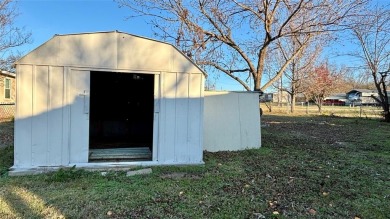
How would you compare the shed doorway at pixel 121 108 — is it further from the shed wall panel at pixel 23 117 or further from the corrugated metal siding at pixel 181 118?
the shed wall panel at pixel 23 117

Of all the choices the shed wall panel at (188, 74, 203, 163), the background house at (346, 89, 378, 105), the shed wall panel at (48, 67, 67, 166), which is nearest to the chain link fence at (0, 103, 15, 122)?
the shed wall panel at (48, 67, 67, 166)

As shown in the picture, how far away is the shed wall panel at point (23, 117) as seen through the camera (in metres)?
5.09

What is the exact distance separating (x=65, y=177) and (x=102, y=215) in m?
1.67

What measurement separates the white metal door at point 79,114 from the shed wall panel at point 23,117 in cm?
65

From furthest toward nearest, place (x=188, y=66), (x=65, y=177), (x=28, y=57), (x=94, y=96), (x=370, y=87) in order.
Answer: (x=370, y=87) → (x=94, y=96) → (x=188, y=66) → (x=28, y=57) → (x=65, y=177)

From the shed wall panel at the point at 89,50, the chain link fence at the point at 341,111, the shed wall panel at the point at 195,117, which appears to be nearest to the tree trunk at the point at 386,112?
the chain link fence at the point at 341,111

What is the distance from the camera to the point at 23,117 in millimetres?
5145

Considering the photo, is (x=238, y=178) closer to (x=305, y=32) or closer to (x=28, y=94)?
(x=28, y=94)

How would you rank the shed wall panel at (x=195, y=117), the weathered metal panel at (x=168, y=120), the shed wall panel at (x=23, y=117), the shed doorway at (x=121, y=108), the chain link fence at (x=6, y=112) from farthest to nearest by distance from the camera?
the chain link fence at (x=6, y=112) < the shed doorway at (x=121, y=108) < the shed wall panel at (x=195, y=117) < the weathered metal panel at (x=168, y=120) < the shed wall panel at (x=23, y=117)

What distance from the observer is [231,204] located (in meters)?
3.78

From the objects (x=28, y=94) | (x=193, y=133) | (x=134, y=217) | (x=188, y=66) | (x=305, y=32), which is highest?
(x=305, y=32)

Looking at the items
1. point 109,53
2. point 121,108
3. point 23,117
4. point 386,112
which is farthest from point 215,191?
point 386,112

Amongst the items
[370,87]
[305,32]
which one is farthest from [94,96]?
[370,87]

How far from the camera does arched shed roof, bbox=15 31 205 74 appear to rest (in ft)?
17.1
